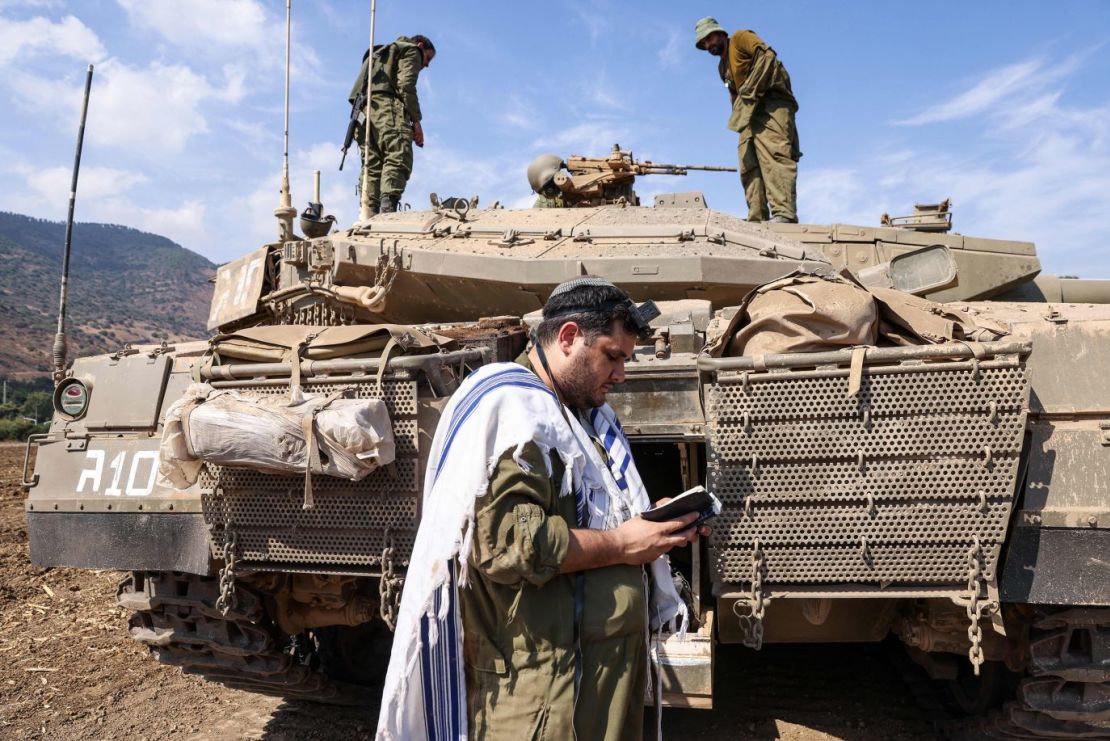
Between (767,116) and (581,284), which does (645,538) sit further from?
(767,116)

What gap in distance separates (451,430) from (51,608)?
256 inches

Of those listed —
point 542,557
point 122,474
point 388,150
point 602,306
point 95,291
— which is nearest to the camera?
point 542,557

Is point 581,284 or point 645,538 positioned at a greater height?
point 581,284

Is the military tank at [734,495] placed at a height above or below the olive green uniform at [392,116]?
below

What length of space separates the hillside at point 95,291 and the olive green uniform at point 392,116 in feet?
138

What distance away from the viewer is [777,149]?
7.15 meters

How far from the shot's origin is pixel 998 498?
109 inches

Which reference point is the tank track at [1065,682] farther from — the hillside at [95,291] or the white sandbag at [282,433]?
the hillside at [95,291]

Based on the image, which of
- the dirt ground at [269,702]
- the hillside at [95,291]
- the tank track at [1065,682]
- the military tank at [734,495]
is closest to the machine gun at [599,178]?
the military tank at [734,495]

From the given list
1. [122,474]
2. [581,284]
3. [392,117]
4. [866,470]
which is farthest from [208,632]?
[392,117]

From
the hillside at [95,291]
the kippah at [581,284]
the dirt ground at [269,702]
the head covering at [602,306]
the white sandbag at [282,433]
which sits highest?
the hillside at [95,291]

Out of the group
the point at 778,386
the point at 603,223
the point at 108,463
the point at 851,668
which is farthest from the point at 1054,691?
the point at 108,463

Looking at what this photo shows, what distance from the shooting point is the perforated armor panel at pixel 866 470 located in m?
2.77

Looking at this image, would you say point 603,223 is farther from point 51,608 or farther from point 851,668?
point 51,608
